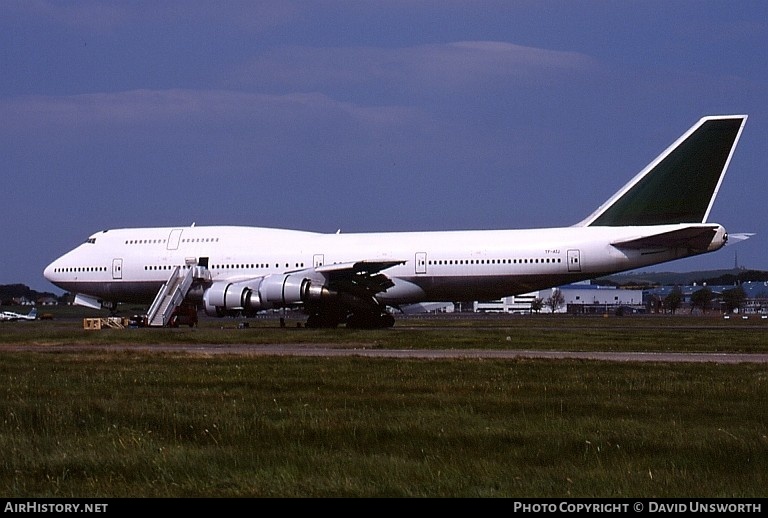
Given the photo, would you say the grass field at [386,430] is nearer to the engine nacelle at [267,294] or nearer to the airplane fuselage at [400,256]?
the engine nacelle at [267,294]

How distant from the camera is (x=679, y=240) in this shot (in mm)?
36438

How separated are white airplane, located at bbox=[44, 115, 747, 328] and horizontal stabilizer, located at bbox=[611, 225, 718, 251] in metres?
0.04

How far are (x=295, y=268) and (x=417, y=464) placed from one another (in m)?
32.1

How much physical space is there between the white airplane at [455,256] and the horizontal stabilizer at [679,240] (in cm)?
4

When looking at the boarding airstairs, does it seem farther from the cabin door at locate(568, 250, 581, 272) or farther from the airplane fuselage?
the cabin door at locate(568, 250, 581, 272)

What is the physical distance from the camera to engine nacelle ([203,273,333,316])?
37625 millimetres

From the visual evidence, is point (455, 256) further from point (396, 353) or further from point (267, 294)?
point (396, 353)

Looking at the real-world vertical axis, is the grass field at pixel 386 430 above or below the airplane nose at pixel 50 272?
below

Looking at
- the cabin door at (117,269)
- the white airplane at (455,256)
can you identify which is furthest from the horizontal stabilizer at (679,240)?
the cabin door at (117,269)

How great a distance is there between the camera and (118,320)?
4228 cm

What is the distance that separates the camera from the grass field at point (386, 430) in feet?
27.6

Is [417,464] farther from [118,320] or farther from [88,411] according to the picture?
[118,320]

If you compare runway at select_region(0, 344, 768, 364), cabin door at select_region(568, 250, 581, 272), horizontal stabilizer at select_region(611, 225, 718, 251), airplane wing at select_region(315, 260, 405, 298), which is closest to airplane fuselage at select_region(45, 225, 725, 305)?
cabin door at select_region(568, 250, 581, 272)
